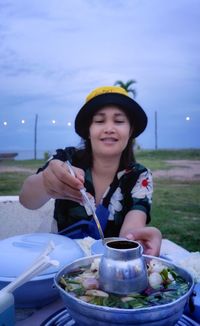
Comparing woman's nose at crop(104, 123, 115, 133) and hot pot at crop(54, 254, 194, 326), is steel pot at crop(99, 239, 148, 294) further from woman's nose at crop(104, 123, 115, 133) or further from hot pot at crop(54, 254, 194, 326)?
woman's nose at crop(104, 123, 115, 133)

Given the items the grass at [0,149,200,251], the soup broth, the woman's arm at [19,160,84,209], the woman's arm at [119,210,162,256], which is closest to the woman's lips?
the woman's arm at [19,160,84,209]

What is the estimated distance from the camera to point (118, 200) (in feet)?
5.62

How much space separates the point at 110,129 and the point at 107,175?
348 mm

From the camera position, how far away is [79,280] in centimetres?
71

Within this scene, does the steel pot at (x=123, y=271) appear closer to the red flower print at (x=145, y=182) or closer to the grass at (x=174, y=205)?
the red flower print at (x=145, y=182)

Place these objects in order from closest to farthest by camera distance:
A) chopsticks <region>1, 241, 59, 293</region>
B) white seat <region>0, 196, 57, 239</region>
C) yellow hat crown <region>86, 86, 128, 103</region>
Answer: chopsticks <region>1, 241, 59, 293</region> → yellow hat crown <region>86, 86, 128, 103</region> → white seat <region>0, 196, 57, 239</region>

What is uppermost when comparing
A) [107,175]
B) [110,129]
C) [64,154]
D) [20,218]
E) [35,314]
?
[110,129]

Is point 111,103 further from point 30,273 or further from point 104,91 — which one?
point 30,273

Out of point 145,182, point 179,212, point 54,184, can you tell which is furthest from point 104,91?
point 179,212

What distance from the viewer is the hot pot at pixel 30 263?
0.77 metres

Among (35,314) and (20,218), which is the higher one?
(35,314)

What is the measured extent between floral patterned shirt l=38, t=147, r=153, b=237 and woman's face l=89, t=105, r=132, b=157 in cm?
21

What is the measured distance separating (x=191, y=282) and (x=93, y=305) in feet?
0.78

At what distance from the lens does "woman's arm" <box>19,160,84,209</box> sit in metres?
1.16
